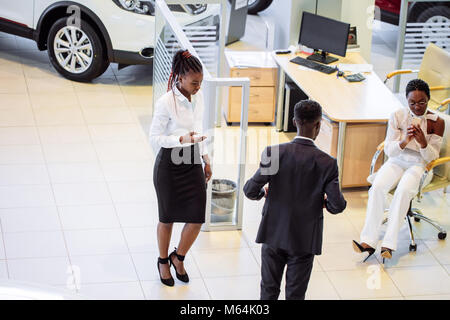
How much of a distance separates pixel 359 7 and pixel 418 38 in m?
1.16

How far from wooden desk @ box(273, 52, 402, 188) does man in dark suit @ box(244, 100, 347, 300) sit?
220cm

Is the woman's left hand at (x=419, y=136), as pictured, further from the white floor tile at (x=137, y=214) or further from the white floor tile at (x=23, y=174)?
the white floor tile at (x=23, y=174)

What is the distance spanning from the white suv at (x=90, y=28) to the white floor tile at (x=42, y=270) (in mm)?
3281

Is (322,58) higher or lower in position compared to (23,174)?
higher

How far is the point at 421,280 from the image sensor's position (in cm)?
543

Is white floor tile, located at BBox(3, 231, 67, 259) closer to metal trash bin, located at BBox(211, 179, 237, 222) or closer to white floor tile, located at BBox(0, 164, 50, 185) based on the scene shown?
white floor tile, located at BBox(0, 164, 50, 185)

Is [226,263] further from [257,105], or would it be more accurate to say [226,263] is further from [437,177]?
[257,105]

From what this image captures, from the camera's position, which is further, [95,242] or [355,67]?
[355,67]

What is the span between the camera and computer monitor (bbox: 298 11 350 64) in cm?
752

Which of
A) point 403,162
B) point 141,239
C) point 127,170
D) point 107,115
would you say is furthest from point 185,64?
point 107,115

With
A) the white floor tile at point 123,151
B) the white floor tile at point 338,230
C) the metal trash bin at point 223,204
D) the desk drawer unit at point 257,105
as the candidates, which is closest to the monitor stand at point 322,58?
the desk drawer unit at point 257,105

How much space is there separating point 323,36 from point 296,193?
145 inches

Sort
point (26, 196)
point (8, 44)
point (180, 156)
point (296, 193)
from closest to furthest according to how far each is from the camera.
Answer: point (296, 193)
point (180, 156)
point (26, 196)
point (8, 44)

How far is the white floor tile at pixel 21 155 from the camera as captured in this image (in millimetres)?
6848
